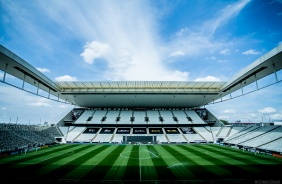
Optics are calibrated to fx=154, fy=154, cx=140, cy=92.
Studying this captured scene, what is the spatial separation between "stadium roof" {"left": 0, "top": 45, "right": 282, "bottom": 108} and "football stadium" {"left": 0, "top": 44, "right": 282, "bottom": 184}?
0.11 m

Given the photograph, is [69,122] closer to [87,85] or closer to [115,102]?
[115,102]

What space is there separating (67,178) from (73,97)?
30618 millimetres

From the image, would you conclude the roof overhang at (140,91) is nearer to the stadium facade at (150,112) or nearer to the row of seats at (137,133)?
the stadium facade at (150,112)

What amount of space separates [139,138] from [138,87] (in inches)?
552

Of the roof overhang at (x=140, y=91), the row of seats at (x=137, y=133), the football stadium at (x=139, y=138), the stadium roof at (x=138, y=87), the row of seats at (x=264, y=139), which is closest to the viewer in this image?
the football stadium at (x=139, y=138)

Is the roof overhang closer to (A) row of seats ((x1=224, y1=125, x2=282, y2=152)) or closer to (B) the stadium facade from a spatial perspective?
(B) the stadium facade

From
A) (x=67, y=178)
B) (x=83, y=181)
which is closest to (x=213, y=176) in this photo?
(x=83, y=181)

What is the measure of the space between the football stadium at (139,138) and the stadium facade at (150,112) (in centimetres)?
14

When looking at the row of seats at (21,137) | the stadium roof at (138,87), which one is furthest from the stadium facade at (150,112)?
the row of seats at (21,137)

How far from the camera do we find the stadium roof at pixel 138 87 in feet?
66.8

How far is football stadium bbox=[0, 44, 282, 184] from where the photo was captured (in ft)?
45.6

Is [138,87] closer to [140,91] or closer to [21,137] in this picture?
[140,91]

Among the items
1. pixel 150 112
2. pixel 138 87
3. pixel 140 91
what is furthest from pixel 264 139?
pixel 150 112

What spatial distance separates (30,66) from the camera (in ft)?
73.4
